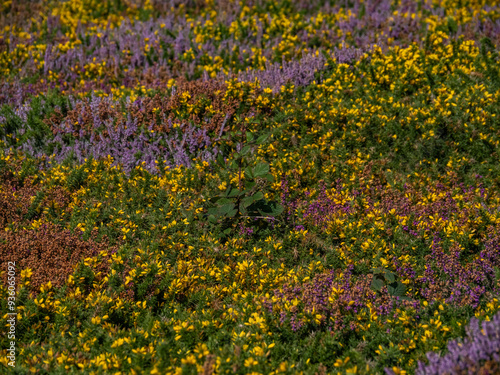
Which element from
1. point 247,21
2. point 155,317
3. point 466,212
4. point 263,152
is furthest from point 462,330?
point 247,21

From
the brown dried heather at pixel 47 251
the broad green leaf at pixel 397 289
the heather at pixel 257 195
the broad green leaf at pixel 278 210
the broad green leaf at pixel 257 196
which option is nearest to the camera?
the heather at pixel 257 195

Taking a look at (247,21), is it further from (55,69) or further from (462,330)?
(462,330)

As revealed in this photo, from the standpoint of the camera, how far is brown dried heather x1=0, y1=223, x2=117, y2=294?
15.6 ft

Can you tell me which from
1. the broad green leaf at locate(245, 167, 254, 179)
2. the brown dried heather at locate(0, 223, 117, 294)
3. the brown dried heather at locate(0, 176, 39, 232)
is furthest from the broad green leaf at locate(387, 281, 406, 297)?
the brown dried heather at locate(0, 176, 39, 232)

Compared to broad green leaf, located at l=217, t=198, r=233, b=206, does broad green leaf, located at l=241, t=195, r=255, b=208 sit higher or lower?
higher

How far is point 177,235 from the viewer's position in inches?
222

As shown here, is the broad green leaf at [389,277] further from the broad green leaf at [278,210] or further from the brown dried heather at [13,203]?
the brown dried heather at [13,203]

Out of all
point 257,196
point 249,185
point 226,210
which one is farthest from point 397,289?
point 226,210

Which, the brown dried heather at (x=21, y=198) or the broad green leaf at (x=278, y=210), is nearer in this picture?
the broad green leaf at (x=278, y=210)

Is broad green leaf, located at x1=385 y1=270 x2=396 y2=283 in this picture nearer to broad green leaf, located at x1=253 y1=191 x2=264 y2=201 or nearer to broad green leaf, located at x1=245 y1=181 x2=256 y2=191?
broad green leaf, located at x1=253 y1=191 x2=264 y2=201

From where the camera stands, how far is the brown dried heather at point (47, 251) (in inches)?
188

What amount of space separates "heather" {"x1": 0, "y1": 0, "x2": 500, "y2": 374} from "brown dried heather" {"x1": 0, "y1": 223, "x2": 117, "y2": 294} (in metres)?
0.03

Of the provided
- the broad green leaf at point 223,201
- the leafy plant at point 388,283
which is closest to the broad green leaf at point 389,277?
the leafy plant at point 388,283

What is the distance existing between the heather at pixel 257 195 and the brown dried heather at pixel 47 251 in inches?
1.1
